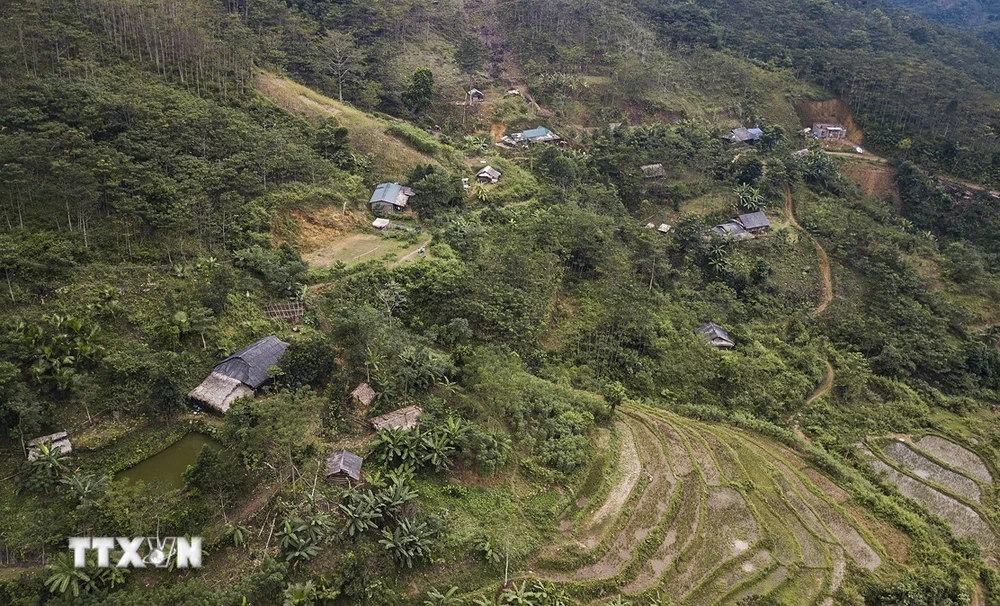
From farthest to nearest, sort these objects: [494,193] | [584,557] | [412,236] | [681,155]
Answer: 1. [681,155]
2. [494,193]
3. [412,236]
4. [584,557]

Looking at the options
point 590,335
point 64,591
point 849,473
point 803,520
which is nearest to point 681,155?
point 590,335

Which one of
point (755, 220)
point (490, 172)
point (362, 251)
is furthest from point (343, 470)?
point (755, 220)

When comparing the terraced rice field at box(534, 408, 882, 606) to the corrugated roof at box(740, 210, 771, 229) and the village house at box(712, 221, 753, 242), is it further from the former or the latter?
the corrugated roof at box(740, 210, 771, 229)

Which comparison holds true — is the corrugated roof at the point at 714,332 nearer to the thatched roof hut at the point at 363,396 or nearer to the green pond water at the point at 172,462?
the thatched roof hut at the point at 363,396

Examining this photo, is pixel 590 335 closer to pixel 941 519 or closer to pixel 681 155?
pixel 941 519

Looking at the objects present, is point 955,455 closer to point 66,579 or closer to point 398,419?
point 398,419

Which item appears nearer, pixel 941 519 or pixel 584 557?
pixel 584 557
